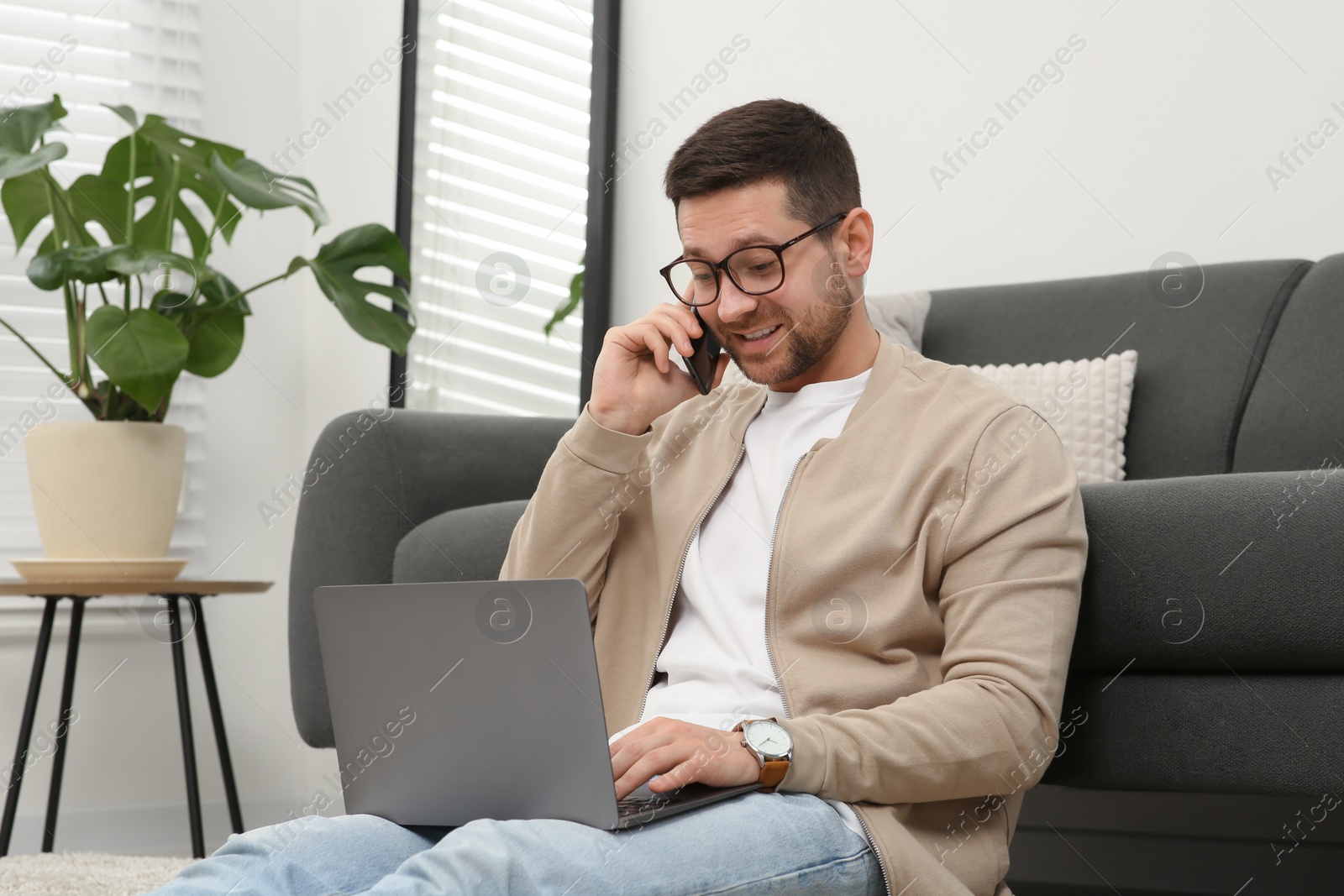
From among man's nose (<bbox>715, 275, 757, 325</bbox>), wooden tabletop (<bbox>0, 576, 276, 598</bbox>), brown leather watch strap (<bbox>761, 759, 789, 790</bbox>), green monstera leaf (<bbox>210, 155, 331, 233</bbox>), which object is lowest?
wooden tabletop (<bbox>0, 576, 276, 598</bbox>)

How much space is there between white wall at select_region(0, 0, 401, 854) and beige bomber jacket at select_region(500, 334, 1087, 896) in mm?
1844

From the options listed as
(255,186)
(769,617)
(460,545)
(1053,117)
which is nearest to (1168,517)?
(769,617)

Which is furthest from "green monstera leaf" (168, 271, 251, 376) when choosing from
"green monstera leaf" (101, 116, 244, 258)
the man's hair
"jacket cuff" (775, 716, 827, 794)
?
"jacket cuff" (775, 716, 827, 794)

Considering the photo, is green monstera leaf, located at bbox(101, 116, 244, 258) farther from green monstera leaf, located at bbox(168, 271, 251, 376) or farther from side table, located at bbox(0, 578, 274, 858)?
side table, located at bbox(0, 578, 274, 858)

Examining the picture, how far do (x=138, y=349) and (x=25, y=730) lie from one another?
0.75 metres

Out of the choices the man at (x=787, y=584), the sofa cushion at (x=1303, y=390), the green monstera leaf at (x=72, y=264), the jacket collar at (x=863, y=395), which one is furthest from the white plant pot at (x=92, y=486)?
the sofa cushion at (x=1303, y=390)

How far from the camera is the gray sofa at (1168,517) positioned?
1.09 m

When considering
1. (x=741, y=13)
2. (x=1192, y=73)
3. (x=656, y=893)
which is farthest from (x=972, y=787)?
(x=741, y=13)

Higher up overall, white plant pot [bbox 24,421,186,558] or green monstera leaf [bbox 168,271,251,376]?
green monstera leaf [bbox 168,271,251,376]

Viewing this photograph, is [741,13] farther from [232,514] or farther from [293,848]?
[293,848]

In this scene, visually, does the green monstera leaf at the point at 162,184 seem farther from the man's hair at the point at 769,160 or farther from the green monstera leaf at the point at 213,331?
the man's hair at the point at 769,160

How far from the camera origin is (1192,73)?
1.97 meters

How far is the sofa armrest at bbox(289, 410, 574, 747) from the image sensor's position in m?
1.92

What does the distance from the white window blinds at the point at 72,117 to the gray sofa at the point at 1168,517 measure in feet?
3.28
